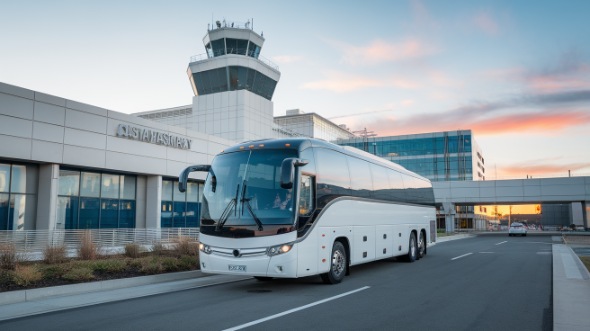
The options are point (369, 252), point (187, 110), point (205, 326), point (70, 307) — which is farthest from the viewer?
point (187, 110)

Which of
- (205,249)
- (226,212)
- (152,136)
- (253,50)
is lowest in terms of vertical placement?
(205,249)

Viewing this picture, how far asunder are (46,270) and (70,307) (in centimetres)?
301

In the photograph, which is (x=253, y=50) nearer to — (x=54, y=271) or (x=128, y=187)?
(x=128, y=187)

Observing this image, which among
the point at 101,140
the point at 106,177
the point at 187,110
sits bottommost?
the point at 106,177

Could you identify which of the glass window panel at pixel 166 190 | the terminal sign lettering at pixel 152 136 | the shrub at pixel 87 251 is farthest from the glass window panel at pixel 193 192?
the shrub at pixel 87 251

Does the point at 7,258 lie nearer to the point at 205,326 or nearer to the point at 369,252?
the point at 205,326

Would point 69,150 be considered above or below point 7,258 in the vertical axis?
above

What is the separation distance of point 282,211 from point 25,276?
19.6 ft

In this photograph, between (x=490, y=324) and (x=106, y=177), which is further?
(x=106, y=177)

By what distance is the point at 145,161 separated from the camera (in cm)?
3042

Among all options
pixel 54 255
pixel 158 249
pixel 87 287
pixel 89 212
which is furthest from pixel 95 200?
pixel 87 287

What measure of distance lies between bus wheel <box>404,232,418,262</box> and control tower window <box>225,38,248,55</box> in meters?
37.7

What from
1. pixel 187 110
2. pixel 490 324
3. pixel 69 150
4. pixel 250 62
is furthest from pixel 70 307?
pixel 187 110

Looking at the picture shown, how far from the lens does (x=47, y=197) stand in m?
24.8
